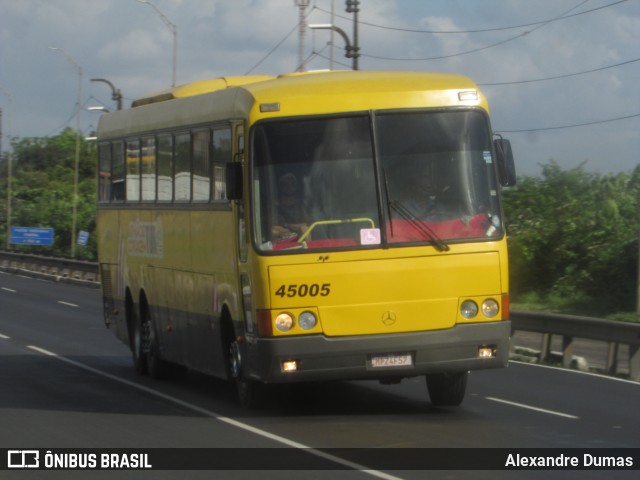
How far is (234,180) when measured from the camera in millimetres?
12234

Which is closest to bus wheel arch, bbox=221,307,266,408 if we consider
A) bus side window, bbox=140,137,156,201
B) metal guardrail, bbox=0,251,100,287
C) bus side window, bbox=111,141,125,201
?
bus side window, bbox=140,137,156,201

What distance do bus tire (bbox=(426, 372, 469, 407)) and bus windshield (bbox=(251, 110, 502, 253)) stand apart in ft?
5.55

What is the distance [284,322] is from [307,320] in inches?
8.1

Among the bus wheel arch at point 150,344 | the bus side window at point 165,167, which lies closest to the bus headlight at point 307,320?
the bus side window at point 165,167

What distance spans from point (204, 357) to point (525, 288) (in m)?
22.2

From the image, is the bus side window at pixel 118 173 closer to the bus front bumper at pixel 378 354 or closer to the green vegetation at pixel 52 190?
the bus front bumper at pixel 378 354

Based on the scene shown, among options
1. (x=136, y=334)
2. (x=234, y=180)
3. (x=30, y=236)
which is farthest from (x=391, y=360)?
(x=30, y=236)

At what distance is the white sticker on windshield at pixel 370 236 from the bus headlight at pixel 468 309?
3.15 feet

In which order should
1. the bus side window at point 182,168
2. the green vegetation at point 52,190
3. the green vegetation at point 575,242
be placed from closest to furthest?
the bus side window at point 182,168 → the green vegetation at point 575,242 → the green vegetation at point 52,190

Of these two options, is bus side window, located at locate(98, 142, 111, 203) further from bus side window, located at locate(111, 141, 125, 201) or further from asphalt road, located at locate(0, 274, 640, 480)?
asphalt road, located at locate(0, 274, 640, 480)

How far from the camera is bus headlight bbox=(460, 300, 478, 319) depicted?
39.9ft

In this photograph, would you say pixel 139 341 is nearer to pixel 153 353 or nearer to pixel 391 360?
pixel 153 353

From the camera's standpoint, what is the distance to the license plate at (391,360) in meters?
12.0
